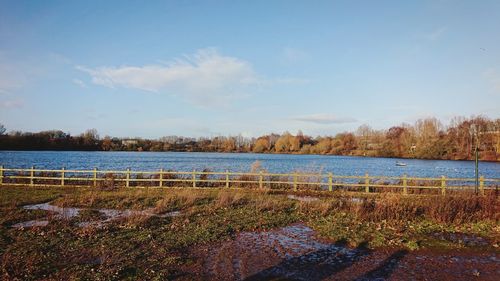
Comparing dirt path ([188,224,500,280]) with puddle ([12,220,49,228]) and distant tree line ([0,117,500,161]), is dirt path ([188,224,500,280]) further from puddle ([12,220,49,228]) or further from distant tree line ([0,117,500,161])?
distant tree line ([0,117,500,161])

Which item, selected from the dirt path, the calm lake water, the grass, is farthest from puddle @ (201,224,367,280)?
the calm lake water

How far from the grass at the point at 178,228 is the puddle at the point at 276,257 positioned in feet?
2.15

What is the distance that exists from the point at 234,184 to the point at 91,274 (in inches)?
708

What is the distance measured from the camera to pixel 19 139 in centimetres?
11262

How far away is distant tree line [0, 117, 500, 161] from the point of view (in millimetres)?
86625

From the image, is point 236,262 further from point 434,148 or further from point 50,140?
point 50,140

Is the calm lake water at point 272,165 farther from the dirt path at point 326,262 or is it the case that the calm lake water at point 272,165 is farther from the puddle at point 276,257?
the dirt path at point 326,262

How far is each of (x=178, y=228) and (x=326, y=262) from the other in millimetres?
5205

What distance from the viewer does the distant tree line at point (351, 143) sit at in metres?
86.6

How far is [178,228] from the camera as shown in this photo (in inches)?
475

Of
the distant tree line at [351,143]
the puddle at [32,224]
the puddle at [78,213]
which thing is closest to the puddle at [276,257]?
the puddle at [78,213]

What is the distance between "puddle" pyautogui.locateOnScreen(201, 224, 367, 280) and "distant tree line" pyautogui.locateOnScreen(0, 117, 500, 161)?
2255 inches

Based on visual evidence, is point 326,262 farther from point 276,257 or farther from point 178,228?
point 178,228

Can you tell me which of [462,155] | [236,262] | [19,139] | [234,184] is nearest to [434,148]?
[462,155]
